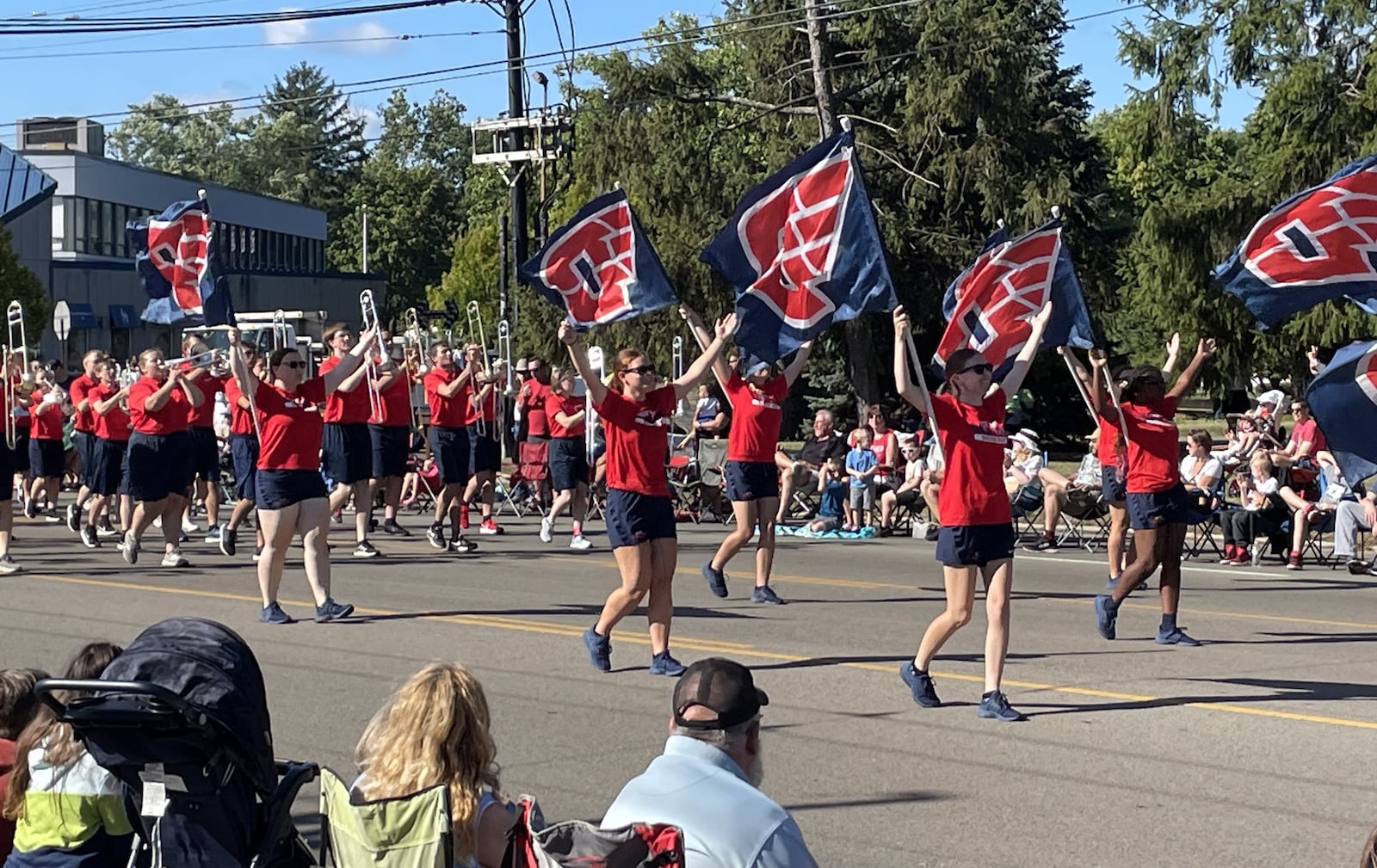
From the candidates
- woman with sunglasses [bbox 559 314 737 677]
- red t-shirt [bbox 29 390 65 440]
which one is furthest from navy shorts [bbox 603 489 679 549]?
red t-shirt [bbox 29 390 65 440]

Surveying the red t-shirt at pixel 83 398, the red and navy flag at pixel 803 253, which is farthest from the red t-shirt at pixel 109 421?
the red and navy flag at pixel 803 253

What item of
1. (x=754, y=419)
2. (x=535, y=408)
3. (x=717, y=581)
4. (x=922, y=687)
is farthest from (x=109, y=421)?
(x=922, y=687)

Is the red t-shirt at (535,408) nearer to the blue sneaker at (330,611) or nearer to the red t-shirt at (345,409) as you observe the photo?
the red t-shirt at (345,409)

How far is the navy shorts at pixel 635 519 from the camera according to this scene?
36.0 feet

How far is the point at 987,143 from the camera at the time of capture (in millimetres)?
37531

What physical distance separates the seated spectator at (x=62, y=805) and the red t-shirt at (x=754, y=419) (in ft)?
32.8

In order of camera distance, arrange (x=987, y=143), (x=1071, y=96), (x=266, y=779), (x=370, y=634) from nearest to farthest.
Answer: (x=266, y=779)
(x=370, y=634)
(x=987, y=143)
(x=1071, y=96)

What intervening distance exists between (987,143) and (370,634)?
26.7 meters

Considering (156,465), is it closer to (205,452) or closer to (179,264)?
(179,264)

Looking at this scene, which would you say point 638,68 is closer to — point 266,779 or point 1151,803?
point 1151,803

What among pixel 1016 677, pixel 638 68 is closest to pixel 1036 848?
pixel 1016 677

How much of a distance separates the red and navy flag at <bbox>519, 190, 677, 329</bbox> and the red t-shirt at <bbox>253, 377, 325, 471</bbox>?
5.93ft

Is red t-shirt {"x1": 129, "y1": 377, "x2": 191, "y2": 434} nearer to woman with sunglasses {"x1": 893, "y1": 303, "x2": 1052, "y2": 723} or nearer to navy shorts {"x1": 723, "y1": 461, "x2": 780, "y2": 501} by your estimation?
navy shorts {"x1": 723, "y1": 461, "x2": 780, "y2": 501}

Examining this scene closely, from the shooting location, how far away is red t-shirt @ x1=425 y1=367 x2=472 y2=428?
1984 cm
